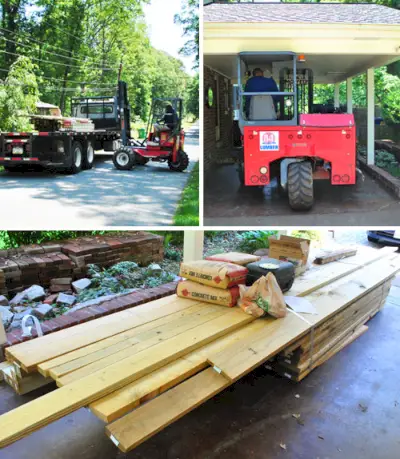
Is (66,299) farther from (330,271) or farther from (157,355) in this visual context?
(330,271)

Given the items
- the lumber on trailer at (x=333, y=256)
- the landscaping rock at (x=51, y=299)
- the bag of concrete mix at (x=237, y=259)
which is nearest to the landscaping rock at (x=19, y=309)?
the landscaping rock at (x=51, y=299)

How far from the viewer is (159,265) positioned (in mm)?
6164

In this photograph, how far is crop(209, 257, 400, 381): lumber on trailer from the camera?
296cm

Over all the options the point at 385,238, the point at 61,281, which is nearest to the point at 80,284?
the point at 61,281

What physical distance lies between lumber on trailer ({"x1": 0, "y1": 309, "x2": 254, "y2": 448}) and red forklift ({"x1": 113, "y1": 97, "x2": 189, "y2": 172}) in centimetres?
166

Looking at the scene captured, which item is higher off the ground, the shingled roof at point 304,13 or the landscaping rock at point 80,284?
the shingled roof at point 304,13

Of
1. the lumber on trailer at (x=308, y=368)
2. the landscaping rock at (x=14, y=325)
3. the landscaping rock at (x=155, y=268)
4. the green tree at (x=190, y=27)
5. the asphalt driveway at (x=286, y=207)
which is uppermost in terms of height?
the green tree at (x=190, y=27)

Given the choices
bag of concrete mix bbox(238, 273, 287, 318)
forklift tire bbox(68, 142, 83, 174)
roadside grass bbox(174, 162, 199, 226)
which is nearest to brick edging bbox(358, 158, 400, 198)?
bag of concrete mix bbox(238, 273, 287, 318)

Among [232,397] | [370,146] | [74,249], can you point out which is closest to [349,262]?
[370,146]

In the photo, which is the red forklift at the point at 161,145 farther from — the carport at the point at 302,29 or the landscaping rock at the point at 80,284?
the landscaping rock at the point at 80,284

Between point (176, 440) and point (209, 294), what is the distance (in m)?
1.33

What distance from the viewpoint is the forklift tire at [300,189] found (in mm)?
4320

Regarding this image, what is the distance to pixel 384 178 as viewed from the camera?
15.6ft

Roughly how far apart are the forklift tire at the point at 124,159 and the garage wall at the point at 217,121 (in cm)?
83
